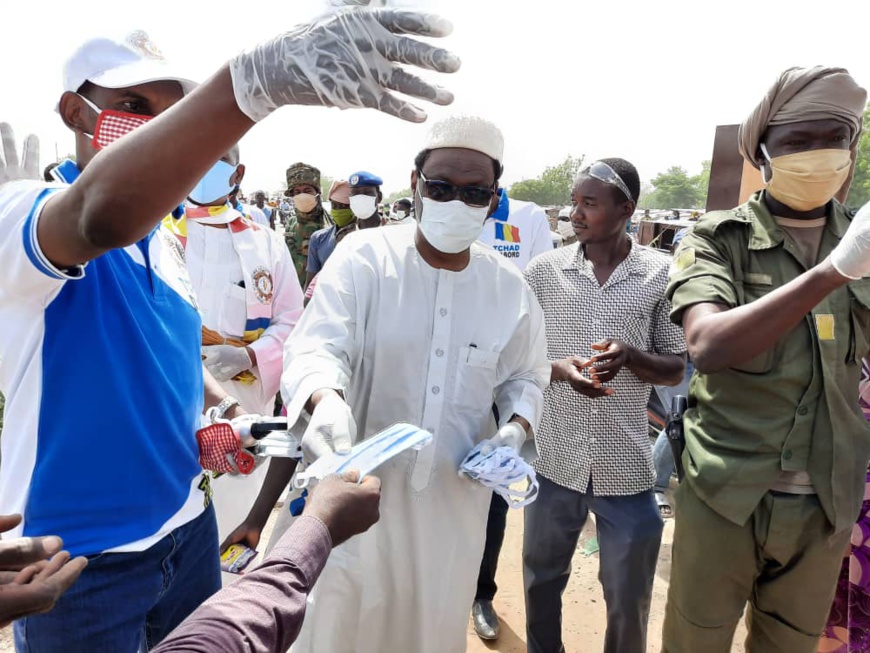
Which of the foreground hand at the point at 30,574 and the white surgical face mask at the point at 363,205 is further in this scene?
the white surgical face mask at the point at 363,205

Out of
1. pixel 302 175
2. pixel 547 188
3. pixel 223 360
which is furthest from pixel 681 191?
pixel 223 360

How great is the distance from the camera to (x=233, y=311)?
9.27 ft

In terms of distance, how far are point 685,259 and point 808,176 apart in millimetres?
455

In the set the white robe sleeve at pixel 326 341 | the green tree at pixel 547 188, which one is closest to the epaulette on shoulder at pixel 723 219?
the white robe sleeve at pixel 326 341

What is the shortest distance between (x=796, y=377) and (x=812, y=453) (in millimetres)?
258

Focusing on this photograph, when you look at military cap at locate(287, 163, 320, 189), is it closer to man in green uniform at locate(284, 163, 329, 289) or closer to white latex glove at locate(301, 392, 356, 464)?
man in green uniform at locate(284, 163, 329, 289)

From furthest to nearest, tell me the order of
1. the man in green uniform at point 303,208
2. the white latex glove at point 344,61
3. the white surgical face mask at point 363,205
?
the man in green uniform at point 303,208
the white surgical face mask at point 363,205
the white latex glove at point 344,61

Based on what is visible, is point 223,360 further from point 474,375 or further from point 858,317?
point 858,317

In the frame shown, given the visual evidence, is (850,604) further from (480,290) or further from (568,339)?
(480,290)

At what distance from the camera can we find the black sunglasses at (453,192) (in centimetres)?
193

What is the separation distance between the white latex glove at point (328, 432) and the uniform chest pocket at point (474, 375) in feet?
1.70

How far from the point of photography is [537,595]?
259 cm

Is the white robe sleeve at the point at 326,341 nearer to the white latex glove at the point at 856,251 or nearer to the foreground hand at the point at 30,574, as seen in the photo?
the foreground hand at the point at 30,574

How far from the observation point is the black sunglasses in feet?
6.32
